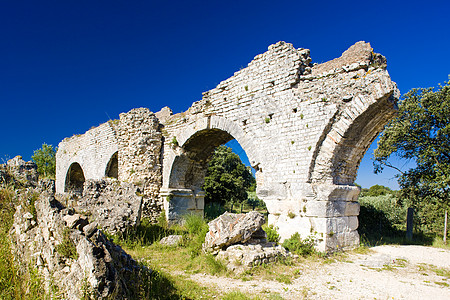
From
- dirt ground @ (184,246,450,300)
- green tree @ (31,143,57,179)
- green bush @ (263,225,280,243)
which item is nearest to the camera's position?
dirt ground @ (184,246,450,300)

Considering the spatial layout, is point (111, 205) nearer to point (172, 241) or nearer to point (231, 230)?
point (172, 241)

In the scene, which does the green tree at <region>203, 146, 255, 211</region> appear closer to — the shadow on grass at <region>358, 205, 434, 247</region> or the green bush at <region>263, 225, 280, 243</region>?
the shadow on grass at <region>358, 205, 434, 247</region>

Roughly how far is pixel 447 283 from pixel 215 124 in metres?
6.48

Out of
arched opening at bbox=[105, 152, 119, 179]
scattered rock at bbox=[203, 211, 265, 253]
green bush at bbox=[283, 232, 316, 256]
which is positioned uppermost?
arched opening at bbox=[105, 152, 119, 179]

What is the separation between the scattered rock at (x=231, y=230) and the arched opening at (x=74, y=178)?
1489 cm

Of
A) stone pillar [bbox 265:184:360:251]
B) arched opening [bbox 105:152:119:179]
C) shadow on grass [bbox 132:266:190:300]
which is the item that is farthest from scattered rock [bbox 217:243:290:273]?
arched opening [bbox 105:152:119:179]

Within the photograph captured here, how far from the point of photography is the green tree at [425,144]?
9.64 m

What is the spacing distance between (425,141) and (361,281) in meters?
7.69

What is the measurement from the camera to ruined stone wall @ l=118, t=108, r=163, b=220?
10484 millimetres

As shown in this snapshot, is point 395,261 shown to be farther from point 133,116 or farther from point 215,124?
point 133,116

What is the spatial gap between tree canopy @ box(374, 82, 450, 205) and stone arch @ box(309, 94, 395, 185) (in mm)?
3965

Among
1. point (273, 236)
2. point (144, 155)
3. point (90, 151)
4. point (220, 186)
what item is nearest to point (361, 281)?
point (273, 236)

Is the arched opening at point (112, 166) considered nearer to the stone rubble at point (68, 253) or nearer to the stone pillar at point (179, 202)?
the stone pillar at point (179, 202)

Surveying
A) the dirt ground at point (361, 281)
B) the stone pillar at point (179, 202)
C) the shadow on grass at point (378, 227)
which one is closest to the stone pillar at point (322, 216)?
the dirt ground at point (361, 281)
